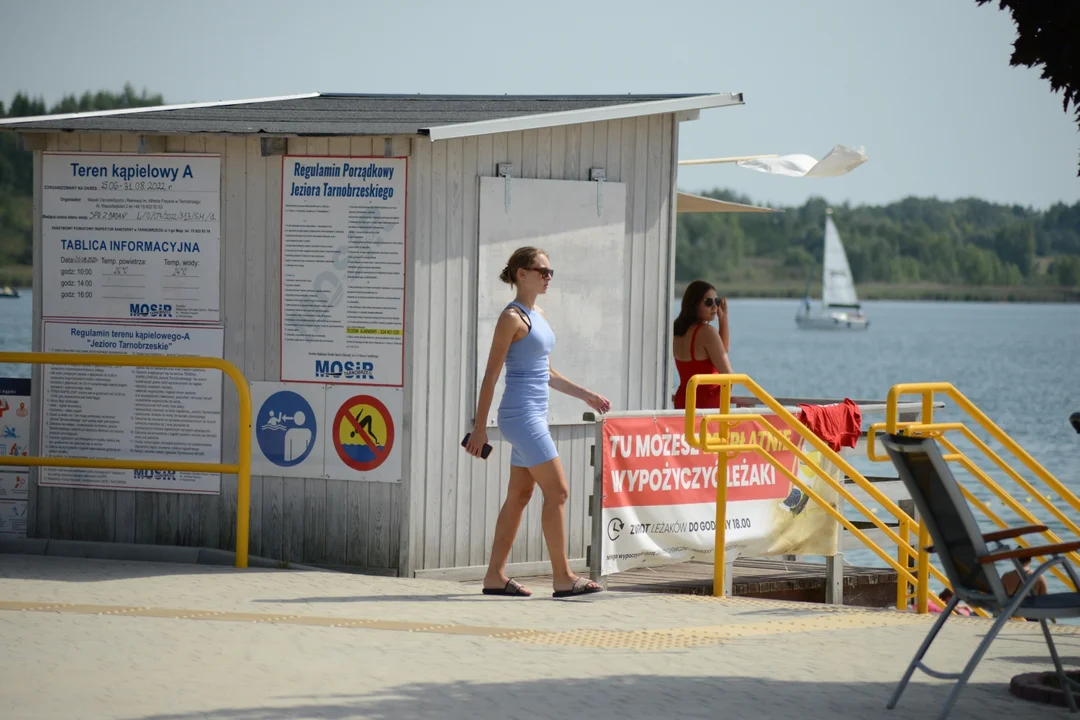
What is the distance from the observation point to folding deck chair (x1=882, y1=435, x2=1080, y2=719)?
602 centimetres

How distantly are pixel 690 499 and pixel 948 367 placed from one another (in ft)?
311

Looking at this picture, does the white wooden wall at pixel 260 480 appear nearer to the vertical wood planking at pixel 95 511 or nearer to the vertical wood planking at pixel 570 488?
the vertical wood planking at pixel 95 511

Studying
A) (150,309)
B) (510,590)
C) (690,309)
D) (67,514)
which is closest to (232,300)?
(150,309)

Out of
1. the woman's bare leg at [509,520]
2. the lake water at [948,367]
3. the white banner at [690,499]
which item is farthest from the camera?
the lake water at [948,367]

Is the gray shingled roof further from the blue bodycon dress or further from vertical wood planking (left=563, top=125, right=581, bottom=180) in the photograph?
the blue bodycon dress

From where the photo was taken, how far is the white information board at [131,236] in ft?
31.5

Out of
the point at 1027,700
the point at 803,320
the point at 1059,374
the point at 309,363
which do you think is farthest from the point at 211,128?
the point at 803,320

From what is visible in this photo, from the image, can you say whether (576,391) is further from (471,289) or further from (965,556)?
(965,556)

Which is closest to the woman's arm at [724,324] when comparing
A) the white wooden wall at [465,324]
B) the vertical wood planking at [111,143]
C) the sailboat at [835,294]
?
the white wooden wall at [465,324]

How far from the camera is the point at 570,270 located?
32.7 feet

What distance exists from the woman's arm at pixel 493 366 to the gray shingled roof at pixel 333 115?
130cm

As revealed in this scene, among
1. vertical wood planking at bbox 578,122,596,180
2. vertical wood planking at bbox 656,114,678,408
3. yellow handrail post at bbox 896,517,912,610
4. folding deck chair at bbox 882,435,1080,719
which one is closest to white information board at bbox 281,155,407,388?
vertical wood planking at bbox 578,122,596,180

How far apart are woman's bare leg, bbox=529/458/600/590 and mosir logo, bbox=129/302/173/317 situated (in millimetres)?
2658

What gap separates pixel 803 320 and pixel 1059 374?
182 ft
